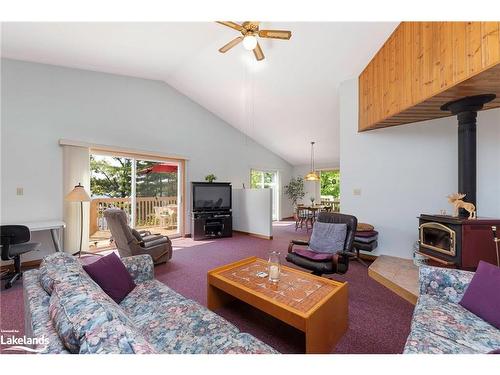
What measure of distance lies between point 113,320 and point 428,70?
3.33m

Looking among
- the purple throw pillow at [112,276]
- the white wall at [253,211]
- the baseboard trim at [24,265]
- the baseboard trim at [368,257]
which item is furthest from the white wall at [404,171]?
the baseboard trim at [24,265]

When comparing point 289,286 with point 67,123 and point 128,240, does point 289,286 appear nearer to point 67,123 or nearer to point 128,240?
point 128,240

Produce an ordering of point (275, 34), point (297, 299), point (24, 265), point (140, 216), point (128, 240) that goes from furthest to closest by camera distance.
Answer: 1. point (140, 216)
2. point (24, 265)
3. point (128, 240)
4. point (275, 34)
5. point (297, 299)

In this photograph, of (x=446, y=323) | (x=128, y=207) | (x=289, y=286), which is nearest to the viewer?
(x=446, y=323)

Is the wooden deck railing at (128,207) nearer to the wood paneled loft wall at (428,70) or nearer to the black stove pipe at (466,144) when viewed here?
the wood paneled loft wall at (428,70)

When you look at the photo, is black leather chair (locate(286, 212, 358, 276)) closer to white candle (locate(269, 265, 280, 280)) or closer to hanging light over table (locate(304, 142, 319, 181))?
white candle (locate(269, 265, 280, 280))

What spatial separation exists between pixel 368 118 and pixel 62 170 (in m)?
5.11

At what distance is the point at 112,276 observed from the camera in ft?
5.46

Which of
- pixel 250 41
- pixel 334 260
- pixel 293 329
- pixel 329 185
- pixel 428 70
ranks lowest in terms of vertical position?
pixel 293 329

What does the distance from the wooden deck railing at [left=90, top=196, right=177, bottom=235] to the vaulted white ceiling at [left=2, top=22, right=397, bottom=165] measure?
2514 mm

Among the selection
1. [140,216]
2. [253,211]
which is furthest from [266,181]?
[140,216]

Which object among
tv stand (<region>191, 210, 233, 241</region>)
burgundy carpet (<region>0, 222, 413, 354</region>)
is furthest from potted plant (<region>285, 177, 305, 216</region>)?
burgundy carpet (<region>0, 222, 413, 354</region>)

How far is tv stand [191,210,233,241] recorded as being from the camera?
522 cm
